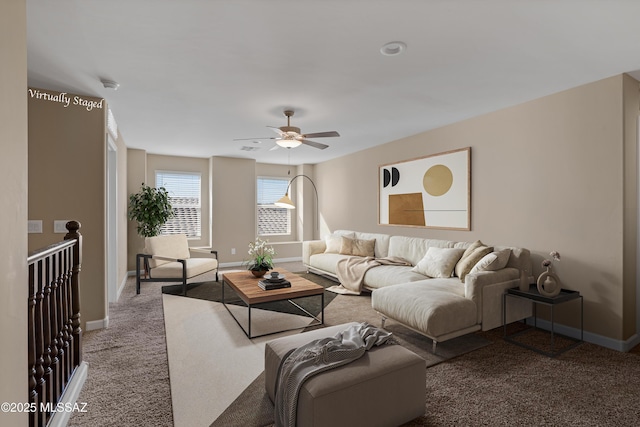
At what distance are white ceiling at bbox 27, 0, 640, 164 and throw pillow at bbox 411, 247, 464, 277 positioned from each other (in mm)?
1786

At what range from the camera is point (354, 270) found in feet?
16.9

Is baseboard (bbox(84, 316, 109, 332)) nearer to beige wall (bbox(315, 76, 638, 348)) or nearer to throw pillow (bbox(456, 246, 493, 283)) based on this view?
throw pillow (bbox(456, 246, 493, 283))

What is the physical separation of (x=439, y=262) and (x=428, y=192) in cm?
134

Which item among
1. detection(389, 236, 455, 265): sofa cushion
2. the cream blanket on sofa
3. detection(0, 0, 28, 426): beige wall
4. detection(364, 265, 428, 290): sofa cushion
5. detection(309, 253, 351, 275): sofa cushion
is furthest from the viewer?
detection(309, 253, 351, 275): sofa cushion

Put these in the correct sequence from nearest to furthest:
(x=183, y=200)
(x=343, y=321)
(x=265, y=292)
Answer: (x=265, y=292), (x=343, y=321), (x=183, y=200)

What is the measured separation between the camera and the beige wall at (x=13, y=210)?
1.16 metres

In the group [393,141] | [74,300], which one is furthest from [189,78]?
[393,141]

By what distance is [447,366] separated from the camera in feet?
9.12

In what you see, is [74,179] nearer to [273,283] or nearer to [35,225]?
[35,225]

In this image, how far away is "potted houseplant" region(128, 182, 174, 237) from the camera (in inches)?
250

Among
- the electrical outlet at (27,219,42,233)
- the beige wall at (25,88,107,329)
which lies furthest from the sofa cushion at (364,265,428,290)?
the electrical outlet at (27,219,42,233)

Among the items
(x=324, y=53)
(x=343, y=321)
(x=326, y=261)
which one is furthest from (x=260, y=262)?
(x=324, y=53)

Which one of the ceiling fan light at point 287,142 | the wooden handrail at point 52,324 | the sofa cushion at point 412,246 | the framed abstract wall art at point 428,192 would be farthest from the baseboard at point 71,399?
the framed abstract wall art at point 428,192

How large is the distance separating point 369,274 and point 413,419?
2.88 metres
